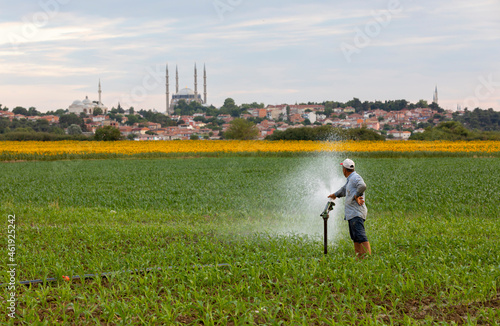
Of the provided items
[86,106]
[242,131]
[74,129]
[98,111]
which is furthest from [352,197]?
[86,106]

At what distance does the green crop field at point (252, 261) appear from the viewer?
612cm

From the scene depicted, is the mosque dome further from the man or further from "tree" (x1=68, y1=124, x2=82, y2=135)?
the man

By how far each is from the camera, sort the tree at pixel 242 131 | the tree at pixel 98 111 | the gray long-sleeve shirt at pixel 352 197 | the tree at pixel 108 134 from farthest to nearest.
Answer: the tree at pixel 98 111, the tree at pixel 242 131, the tree at pixel 108 134, the gray long-sleeve shirt at pixel 352 197

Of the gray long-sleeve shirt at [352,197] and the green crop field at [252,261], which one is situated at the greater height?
the gray long-sleeve shirt at [352,197]

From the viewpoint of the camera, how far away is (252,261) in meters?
8.01

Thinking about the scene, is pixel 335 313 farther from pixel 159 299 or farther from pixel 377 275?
pixel 159 299

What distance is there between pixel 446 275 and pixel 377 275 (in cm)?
103

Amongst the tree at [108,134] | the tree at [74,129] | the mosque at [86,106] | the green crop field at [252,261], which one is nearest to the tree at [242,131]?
the tree at [108,134]

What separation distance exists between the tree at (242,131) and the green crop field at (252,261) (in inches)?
2385

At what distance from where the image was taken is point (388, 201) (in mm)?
16203

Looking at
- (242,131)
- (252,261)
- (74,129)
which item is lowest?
(252,261)

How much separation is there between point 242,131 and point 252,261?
233 ft

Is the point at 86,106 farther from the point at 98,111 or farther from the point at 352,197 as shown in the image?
the point at 352,197

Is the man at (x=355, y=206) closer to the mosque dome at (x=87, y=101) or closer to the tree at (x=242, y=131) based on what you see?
the tree at (x=242, y=131)
